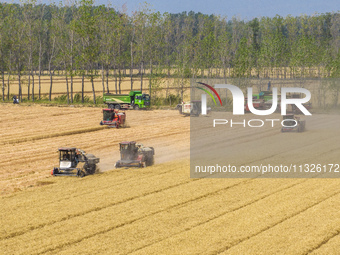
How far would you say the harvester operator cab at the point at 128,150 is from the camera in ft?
95.3

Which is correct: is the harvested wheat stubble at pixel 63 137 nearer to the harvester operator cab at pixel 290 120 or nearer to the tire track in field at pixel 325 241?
the harvester operator cab at pixel 290 120

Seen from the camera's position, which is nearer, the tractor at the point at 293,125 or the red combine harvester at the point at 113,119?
the tractor at the point at 293,125

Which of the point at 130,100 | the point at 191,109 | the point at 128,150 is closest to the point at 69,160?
the point at 128,150

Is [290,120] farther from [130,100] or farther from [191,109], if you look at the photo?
[130,100]

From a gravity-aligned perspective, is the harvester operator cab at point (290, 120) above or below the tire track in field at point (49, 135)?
above

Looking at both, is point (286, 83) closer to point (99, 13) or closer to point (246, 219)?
point (99, 13)

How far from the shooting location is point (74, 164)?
27359 mm

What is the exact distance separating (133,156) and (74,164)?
Answer: 3.97 meters

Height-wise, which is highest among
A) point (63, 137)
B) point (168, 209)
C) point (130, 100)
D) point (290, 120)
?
point (130, 100)

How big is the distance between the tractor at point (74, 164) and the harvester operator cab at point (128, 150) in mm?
2093

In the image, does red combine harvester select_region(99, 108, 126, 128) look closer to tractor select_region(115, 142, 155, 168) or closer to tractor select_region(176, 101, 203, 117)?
tractor select_region(176, 101, 203, 117)

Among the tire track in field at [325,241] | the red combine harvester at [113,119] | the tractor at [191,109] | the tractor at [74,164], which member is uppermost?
the tractor at [191,109]

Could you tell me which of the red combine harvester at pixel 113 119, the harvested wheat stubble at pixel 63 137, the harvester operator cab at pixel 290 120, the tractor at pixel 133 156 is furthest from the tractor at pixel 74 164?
the harvester operator cab at pixel 290 120

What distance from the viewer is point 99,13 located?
76000 millimetres
